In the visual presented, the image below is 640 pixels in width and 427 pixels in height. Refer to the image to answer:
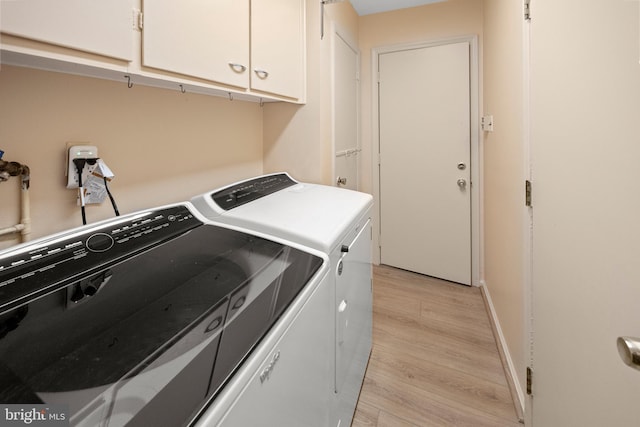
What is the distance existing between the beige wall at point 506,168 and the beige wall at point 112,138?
149cm

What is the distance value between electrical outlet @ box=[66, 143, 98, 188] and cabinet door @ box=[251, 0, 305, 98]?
678 mm

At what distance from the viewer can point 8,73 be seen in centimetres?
87

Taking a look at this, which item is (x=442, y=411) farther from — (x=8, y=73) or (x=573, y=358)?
(x=8, y=73)

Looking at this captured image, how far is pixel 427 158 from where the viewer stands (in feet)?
9.40

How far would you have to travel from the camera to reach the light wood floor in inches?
59.2

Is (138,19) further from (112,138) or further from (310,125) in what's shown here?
(310,125)

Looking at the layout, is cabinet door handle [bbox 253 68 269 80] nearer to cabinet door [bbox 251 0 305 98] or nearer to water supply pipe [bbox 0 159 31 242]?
cabinet door [bbox 251 0 305 98]

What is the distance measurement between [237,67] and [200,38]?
200 millimetres

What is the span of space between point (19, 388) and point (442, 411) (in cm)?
166

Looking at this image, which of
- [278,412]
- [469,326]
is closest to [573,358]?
[278,412]

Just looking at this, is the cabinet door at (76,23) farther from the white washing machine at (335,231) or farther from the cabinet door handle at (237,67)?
the white washing machine at (335,231)

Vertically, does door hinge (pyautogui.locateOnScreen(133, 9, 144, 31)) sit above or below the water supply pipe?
above

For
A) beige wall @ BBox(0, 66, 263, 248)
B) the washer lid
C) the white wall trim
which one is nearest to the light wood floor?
the white wall trim

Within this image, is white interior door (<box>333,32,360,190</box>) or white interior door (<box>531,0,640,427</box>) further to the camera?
white interior door (<box>333,32,360,190</box>)
